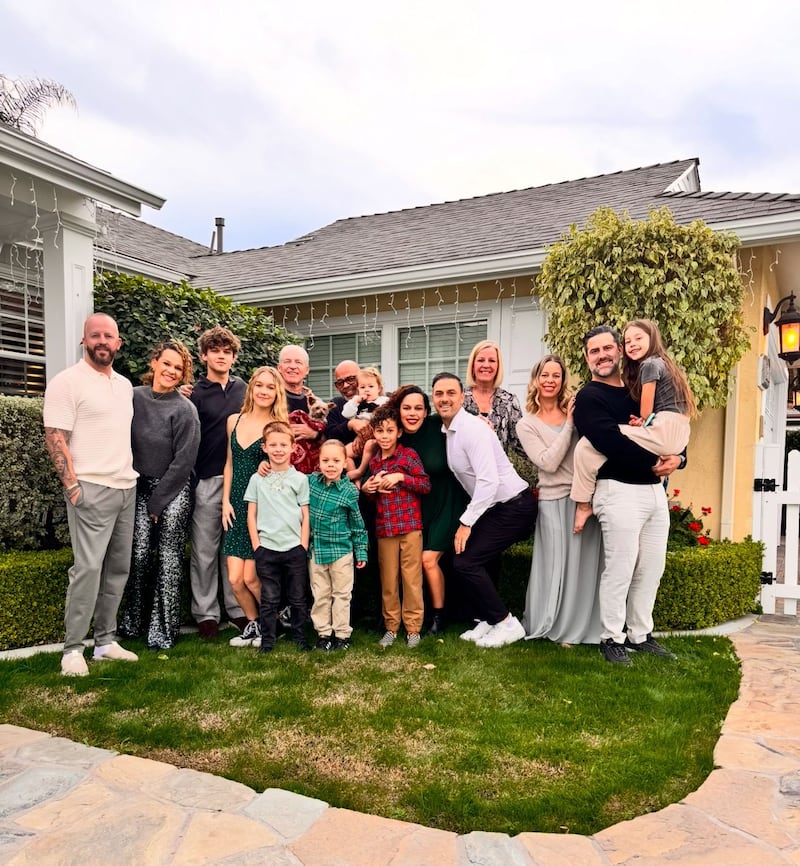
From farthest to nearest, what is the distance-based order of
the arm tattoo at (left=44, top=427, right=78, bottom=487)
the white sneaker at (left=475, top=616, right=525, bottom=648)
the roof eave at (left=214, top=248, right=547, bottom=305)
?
the roof eave at (left=214, top=248, right=547, bottom=305)
the white sneaker at (left=475, top=616, right=525, bottom=648)
the arm tattoo at (left=44, top=427, right=78, bottom=487)

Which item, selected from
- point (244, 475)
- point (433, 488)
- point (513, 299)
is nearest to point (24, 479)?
point (244, 475)

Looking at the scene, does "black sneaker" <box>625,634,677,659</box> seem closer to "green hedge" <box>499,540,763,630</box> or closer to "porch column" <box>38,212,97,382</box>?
"green hedge" <box>499,540,763,630</box>

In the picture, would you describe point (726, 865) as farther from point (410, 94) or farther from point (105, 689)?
point (410, 94)

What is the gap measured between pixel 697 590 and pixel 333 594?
2.74m

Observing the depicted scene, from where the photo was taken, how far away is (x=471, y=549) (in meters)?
4.27

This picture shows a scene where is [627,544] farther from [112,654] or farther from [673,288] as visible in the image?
[112,654]

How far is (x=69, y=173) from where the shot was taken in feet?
17.8

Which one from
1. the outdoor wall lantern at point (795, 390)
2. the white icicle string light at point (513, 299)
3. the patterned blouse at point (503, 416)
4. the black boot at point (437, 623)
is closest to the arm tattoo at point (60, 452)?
the black boot at point (437, 623)

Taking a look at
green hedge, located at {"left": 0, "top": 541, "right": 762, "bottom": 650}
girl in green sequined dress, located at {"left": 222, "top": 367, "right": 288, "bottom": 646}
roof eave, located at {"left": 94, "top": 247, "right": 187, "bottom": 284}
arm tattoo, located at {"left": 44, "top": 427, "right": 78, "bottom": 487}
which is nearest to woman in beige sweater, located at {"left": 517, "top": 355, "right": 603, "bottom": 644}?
green hedge, located at {"left": 0, "top": 541, "right": 762, "bottom": 650}

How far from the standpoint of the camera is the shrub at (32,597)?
4117mm

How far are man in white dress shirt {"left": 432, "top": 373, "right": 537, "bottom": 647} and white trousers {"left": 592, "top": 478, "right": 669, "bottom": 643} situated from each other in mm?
573

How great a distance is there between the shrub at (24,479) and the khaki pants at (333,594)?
1998 millimetres

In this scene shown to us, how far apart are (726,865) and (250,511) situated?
307 centimetres

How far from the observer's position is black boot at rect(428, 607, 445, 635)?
15.0 ft
